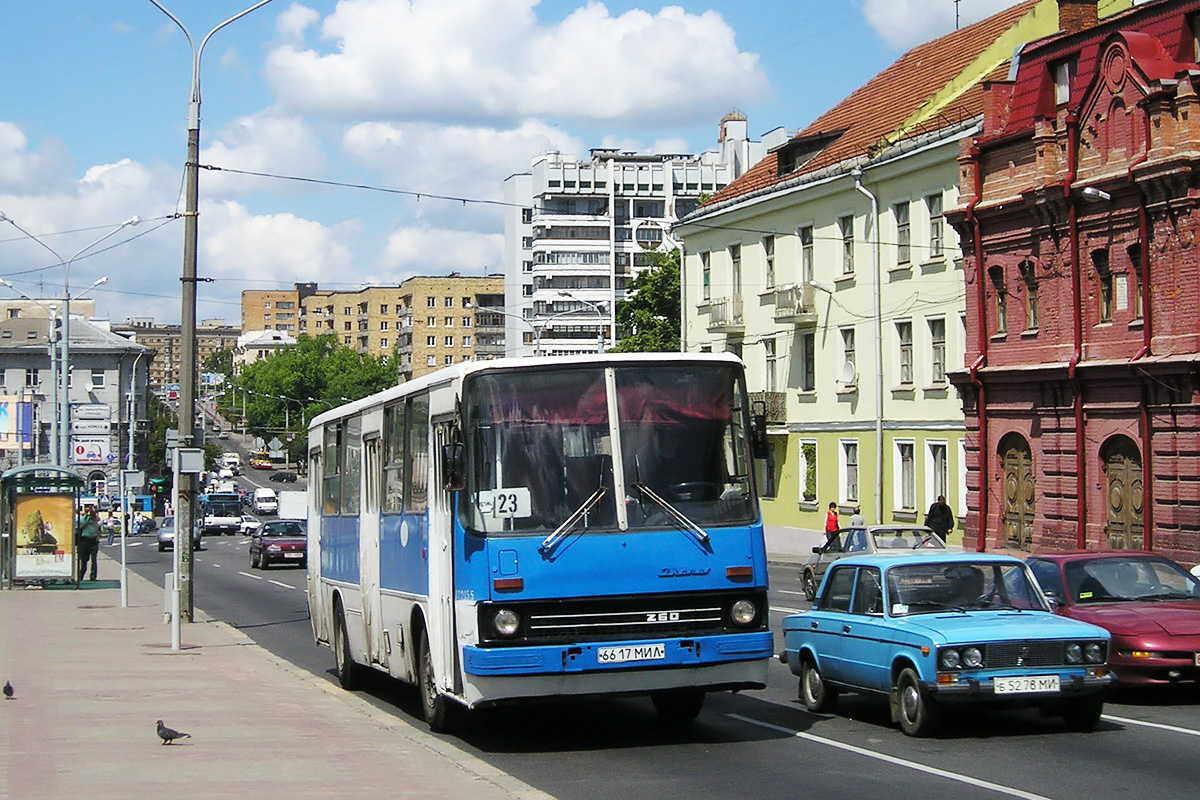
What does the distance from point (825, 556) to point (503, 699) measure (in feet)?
66.7

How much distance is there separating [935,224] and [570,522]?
108ft

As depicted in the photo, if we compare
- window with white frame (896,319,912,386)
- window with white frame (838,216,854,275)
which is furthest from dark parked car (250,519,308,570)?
window with white frame (896,319,912,386)

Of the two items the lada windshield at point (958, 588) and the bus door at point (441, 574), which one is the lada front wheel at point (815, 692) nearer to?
the lada windshield at point (958, 588)

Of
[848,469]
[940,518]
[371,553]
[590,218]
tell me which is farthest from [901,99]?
[590,218]

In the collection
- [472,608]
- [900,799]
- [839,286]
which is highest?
[839,286]

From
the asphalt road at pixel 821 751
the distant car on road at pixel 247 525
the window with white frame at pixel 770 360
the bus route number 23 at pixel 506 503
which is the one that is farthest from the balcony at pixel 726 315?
the distant car on road at pixel 247 525

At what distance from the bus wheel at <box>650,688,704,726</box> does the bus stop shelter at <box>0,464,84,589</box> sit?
84.4 ft

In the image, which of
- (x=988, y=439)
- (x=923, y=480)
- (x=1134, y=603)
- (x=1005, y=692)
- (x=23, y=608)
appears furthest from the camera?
(x=923, y=480)

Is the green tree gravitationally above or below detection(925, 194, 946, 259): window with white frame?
above

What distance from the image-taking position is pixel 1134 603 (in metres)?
15.9

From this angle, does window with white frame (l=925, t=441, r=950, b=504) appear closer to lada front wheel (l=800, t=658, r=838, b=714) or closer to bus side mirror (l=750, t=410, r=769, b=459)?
lada front wheel (l=800, t=658, r=838, b=714)

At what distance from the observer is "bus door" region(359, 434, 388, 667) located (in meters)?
16.6

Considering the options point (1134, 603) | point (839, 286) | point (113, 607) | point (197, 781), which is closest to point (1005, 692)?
point (1134, 603)

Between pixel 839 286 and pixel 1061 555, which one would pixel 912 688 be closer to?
pixel 1061 555
